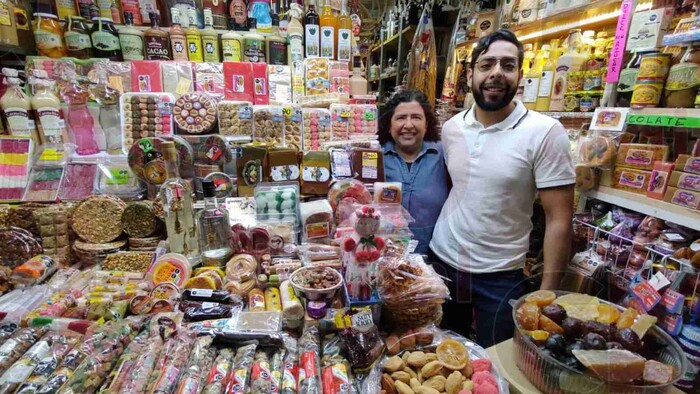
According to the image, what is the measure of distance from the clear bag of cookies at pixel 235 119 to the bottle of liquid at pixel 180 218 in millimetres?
713

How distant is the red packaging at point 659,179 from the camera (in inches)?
62.5

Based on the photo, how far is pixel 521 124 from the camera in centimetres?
167

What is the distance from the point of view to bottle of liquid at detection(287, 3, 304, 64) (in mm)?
2939

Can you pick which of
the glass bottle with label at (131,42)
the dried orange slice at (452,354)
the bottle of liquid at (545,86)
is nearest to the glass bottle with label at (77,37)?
the glass bottle with label at (131,42)

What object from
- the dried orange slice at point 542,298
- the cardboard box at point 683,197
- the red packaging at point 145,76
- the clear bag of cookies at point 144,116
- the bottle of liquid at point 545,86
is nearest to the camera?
the dried orange slice at point 542,298

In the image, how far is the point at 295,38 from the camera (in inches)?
116

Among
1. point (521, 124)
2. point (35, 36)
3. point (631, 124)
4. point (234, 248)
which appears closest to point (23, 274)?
point (234, 248)

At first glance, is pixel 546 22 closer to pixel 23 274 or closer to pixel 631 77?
pixel 631 77

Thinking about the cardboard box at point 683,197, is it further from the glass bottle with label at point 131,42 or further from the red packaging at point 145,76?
the glass bottle with label at point 131,42

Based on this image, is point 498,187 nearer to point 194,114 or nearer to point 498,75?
point 498,75

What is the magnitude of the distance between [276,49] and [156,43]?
0.93m

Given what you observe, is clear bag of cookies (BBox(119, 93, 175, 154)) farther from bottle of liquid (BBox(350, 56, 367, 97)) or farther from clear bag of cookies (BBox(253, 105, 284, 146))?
bottle of liquid (BBox(350, 56, 367, 97))

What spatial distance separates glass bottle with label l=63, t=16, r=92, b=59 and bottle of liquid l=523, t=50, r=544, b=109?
3260 millimetres

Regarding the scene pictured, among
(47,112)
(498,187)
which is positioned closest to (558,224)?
(498,187)
